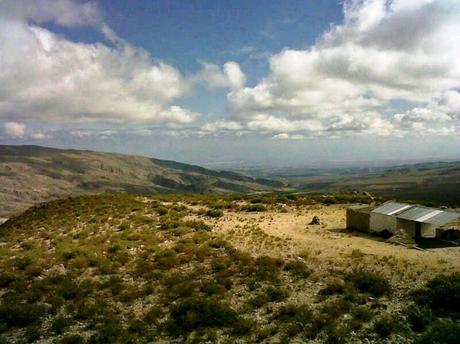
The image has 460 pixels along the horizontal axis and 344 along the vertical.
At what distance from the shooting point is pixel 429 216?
110 feet

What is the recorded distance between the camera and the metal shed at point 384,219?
3422 centimetres

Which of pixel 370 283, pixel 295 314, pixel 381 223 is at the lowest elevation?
pixel 295 314

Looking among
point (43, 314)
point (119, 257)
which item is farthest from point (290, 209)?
point (43, 314)

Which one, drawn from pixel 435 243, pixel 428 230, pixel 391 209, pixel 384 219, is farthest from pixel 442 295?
pixel 391 209

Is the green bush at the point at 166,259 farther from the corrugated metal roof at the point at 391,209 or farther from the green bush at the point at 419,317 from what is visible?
the corrugated metal roof at the point at 391,209

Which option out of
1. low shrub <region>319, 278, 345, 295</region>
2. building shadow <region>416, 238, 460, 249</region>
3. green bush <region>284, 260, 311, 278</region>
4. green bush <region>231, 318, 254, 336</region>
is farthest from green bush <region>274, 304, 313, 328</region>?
building shadow <region>416, 238, 460, 249</region>

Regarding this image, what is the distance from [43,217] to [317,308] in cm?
3568

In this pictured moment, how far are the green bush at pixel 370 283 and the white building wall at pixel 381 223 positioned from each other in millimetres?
14385

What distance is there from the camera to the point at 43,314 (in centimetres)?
1848

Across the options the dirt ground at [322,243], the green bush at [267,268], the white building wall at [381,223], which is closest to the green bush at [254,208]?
the dirt ground at [322,243]

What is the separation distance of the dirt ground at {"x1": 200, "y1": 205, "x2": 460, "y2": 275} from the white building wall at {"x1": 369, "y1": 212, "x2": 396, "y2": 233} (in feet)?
4.97

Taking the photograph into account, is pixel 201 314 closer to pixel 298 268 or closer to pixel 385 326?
pixel 298 268

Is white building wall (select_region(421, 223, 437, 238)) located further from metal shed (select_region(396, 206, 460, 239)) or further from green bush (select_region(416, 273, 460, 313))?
green bush (select_region(416, 273, 460, 313))

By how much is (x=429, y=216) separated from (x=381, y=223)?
421 centimetres
